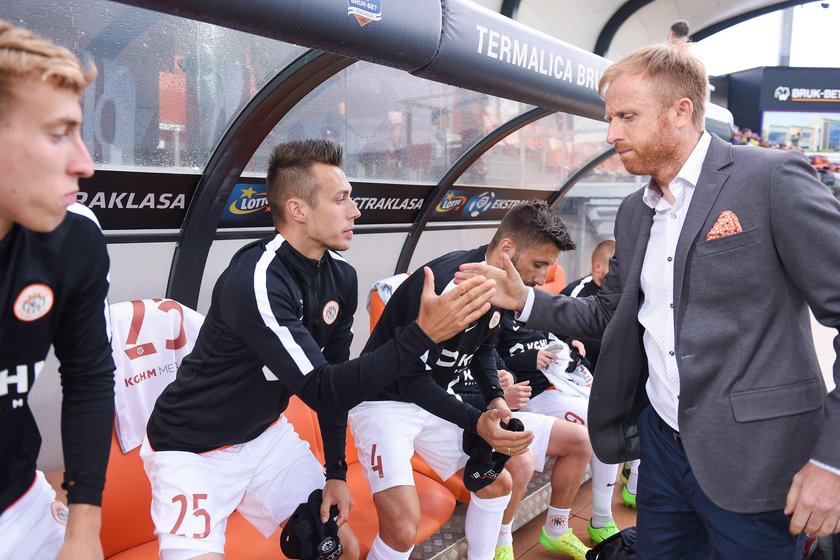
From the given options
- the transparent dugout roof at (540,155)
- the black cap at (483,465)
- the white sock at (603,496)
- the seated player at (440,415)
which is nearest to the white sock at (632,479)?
the white sock at (603,496)

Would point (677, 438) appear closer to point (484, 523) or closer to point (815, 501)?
point (815, 501)

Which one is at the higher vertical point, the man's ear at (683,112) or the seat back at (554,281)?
the man's ear at (683,112)

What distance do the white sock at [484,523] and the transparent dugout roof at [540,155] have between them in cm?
323

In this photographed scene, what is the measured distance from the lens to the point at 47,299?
4.80ft

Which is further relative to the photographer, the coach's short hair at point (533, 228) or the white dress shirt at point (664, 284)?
the coach's short hair at point (533, 228)

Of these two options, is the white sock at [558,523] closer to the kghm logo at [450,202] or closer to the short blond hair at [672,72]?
the short blond hair at [672,72]

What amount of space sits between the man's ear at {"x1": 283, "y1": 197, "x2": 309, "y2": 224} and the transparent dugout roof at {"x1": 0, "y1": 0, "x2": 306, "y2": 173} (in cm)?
108

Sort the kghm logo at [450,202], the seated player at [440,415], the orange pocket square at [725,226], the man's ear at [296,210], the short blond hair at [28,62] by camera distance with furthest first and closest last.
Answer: the kghm logo at [450,202] < the seated player at [440,415] < the man's ear at [296,210] < the orange pocket square at [725,226] < the short blond hair at [28,62]

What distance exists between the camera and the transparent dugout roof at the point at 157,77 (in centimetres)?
294

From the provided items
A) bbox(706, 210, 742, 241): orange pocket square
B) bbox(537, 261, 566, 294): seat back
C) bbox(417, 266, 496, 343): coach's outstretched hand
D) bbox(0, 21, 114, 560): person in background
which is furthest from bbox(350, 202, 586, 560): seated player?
bbox(537, 261, 566, 294): seat back

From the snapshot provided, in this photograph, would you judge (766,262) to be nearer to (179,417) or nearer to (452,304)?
(452,304)

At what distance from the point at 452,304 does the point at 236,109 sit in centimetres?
220

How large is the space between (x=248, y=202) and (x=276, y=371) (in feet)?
6.37

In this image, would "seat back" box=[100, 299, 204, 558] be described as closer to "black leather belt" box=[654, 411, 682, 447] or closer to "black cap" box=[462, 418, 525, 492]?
"black cap" box=[462, 418, 525, 492]
